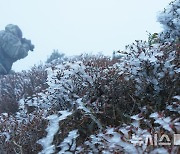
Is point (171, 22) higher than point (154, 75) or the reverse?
higher

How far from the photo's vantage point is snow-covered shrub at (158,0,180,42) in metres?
5.75

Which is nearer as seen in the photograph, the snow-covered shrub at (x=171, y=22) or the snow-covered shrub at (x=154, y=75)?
the snow-covered shrub at (x=154, y=75)

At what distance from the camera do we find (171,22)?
5781 mm

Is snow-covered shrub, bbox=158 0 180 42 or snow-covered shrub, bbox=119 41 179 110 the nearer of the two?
snow-covered shrub, bbox=119 41 179 110

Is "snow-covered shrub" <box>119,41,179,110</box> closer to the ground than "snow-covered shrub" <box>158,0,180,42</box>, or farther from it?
closer to the ground

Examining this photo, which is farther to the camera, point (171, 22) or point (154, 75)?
point (171, 22)

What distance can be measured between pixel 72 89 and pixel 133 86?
1.03 meters

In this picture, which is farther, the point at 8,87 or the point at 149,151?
the point at 8,87

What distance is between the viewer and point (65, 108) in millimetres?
4996

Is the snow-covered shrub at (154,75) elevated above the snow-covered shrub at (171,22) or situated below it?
below

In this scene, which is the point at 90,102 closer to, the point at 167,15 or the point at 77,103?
the point at 77,103

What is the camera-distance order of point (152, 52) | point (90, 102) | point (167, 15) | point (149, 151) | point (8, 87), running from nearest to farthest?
point (149, 151) < point (152, 52) < point (90, 102) < point (167, 15) < point (8, 87)

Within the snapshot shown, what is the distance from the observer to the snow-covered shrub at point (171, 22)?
5750 mm

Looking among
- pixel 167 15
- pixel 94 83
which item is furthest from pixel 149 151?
pixel 167 15
